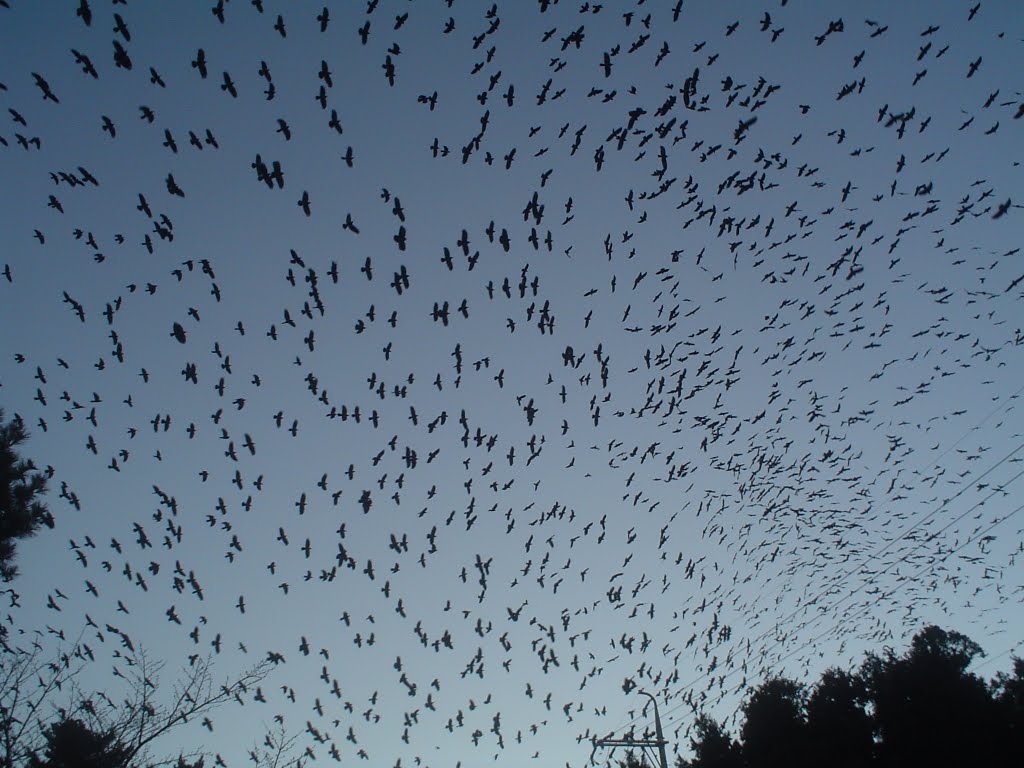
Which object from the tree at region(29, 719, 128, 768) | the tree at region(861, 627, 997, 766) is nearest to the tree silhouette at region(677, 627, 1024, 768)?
the tree at region(861, 627, 997, 766)

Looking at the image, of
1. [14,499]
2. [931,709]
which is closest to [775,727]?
[931,709]

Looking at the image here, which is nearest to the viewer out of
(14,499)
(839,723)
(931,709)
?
(14,499)

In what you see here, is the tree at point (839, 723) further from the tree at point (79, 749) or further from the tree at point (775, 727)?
the tree at point (79, 749)

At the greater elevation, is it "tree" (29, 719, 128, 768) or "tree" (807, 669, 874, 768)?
"tree" (807, 669, 874, 768)

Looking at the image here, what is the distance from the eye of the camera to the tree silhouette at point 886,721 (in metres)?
21.5

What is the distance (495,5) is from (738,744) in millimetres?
31104

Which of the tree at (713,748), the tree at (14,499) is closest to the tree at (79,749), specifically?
the tree at (14,499)

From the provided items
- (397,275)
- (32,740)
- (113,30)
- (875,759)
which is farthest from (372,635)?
(875,759)

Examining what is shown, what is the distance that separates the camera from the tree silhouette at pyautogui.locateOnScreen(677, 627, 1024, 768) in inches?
847

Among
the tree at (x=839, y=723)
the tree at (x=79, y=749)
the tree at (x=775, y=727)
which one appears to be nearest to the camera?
the tree at (x=79, y=749)

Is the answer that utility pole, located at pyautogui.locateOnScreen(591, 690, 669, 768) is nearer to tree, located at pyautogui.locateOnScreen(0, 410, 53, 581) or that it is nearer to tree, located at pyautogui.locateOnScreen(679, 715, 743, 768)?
tree, located at pyautogui.locateOnScreen(679, 715, 743, 768)

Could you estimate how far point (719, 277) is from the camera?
1781 centimetres

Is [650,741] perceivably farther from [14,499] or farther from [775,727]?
[14,499]

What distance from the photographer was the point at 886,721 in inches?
942
